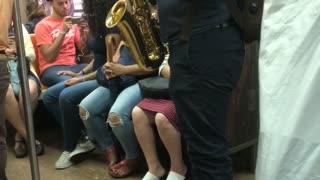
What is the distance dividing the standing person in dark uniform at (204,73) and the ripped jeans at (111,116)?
3.60 ft

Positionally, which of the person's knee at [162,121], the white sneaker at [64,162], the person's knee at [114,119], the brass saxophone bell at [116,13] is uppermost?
the brass saxophone bell at [116,13]

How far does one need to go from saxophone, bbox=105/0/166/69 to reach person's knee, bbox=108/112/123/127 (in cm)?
30

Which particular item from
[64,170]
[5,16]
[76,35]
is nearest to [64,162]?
[64,170]

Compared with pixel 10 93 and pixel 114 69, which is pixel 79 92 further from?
pixel 10 93

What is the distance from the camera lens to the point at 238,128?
2400 millimetres

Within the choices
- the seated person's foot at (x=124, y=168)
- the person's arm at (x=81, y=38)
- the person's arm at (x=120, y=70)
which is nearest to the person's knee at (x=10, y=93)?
the person's arm at (x=81, y=38)

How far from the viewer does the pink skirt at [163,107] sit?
7.05 feet

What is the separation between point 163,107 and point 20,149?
138 cm

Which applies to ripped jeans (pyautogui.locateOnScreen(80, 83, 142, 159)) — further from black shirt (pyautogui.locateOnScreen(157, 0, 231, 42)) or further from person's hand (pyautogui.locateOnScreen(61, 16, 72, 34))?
black shirt (pyautogui.locateOnScreen(157, 0, 231, 42))

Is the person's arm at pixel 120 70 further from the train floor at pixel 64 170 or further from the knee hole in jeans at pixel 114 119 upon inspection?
the train floor at pixel 64 170

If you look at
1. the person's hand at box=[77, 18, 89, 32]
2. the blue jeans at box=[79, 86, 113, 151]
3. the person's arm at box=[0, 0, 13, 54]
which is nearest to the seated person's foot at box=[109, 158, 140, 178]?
the blue jeans at box=[79, 86, 113, 151]

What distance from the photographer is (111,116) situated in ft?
7.84

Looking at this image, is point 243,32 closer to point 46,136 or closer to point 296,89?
point 296,89

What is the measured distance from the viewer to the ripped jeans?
2.38m
